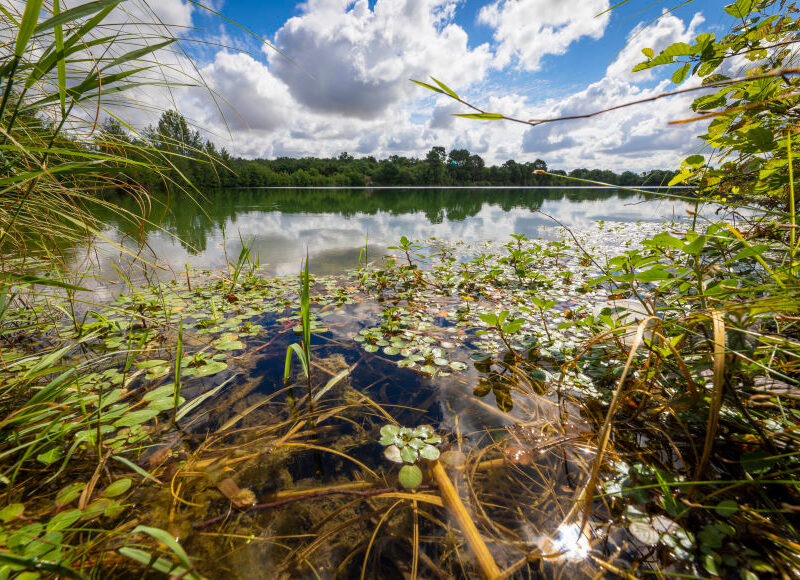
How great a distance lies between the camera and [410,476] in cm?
97

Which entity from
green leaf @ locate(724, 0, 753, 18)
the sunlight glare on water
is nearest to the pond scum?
the sunlight glare on water

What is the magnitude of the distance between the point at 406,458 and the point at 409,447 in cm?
5

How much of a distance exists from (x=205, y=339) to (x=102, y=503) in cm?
112

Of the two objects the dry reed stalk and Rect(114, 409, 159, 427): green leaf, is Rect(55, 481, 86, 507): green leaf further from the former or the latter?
the dry reed stalk

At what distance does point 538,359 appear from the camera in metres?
1.69

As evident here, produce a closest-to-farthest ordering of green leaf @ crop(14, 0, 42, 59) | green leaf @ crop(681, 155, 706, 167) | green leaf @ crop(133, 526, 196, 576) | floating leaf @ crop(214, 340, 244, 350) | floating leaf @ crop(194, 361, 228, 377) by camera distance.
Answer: green leaf @ crop(133, 526, 196, 576) < green leaf @ crop(14, 0, 42, 59) < green leaf @ crop(681, 155, 706, 167) < floating leaf @ crop(194, 361, 228, 377) < floating leaf @ crop(214, 340, 244, 350)

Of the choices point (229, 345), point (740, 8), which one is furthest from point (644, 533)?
point (229, 345)

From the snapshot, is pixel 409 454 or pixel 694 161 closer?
pixel 409 454

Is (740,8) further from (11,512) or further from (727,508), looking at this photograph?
(11,512)

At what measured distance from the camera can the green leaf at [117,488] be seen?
0.85 meters

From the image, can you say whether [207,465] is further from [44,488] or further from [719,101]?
[719,101]

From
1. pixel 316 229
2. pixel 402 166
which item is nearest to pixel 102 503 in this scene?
pixel 316 229

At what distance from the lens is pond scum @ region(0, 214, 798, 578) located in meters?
0.74

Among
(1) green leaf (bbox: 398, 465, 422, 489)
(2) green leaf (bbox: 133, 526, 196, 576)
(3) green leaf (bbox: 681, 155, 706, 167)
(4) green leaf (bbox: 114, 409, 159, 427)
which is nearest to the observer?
(2) green leaf (bbox: 133, 526, 196, 576)
